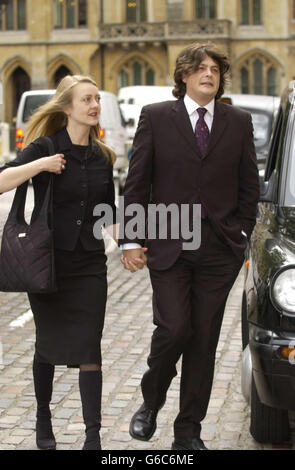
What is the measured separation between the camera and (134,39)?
5009 cm

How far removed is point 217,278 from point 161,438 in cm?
98

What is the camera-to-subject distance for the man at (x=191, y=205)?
14.6 feet

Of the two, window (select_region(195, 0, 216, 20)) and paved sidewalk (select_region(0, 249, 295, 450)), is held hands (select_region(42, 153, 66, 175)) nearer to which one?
paved sidewalk (select_region(0, 249, 295, 450))

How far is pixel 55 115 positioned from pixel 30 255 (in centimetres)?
72

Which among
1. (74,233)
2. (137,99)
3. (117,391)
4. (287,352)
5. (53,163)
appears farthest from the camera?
(137,99)

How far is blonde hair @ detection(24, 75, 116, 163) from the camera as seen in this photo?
15.0 ft

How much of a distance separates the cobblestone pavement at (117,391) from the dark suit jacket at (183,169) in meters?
1.06

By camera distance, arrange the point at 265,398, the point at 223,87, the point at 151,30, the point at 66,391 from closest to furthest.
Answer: the point at 265,398 → the point at 223,87 → the point at 66,391 → the point at 151,30

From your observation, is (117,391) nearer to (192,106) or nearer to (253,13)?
(192,106)

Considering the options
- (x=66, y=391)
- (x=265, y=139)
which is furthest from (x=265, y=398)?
(x=265, y=139)

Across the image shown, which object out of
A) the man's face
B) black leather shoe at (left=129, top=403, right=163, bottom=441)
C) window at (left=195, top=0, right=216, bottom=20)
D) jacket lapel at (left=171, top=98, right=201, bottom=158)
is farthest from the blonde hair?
window at (left=195, top=0, right=216, bottom=20)

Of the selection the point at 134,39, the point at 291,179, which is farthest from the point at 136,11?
the point at 291,179

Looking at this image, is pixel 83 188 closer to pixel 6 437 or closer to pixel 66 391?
pixel 6 437

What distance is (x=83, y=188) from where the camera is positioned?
4520mm
